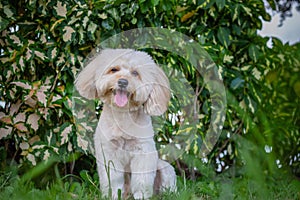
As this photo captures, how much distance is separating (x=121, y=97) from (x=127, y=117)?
19 centimetres

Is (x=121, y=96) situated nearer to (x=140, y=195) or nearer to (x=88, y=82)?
(x=88, y=82)

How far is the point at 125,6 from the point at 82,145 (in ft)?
2.94

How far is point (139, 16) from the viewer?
304 centimetres

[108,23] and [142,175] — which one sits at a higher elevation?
[108,23]

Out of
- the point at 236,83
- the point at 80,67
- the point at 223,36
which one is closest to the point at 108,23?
the point at 80,67

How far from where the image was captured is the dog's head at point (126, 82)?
7.46ft

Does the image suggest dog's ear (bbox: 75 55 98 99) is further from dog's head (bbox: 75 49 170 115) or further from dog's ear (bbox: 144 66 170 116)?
dog's ear (bbox: 144 66 170 116)

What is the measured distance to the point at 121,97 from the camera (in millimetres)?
2285

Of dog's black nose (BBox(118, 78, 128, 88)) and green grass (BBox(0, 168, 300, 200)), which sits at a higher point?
dog's black nose (BBox(118, 78, 128, 88))

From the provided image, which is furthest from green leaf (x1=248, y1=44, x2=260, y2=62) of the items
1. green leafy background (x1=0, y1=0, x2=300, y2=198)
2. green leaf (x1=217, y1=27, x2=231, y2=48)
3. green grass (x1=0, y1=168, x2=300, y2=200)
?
green grass (x1=0, y1=168, x2=300, y2=200)

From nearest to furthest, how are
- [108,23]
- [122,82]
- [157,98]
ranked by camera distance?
[122,82]
[157,98]
[108,23]

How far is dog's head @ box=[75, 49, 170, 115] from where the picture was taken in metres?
2.27

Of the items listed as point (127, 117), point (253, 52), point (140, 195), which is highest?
point (253, 52)

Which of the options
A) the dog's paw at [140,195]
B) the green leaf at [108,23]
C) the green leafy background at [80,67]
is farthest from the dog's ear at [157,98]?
the green leaf at [108,23]
